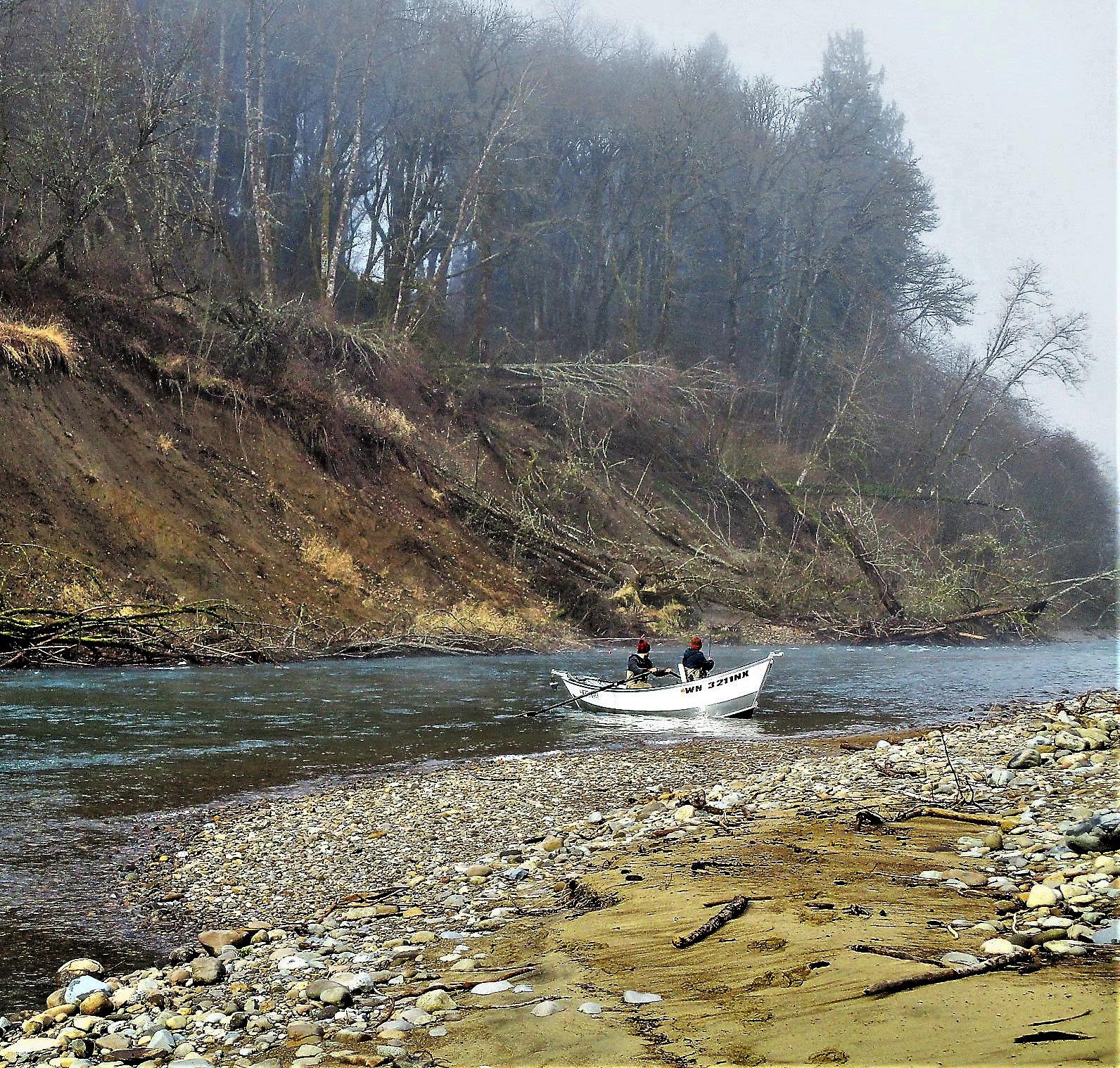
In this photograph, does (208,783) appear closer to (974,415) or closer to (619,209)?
(619,209)

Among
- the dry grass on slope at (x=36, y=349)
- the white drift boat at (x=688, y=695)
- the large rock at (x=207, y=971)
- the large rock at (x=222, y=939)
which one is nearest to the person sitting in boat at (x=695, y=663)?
the white drift boat at (x=688, y=695)

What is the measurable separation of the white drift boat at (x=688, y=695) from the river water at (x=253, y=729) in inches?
9.9

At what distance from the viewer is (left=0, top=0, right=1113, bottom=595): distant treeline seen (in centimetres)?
3803

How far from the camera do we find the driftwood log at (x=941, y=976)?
442 cm

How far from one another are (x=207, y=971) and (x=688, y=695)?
13.3 meters

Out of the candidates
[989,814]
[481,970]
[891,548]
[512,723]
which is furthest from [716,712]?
[891,548]

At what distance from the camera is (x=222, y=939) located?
21.3ft

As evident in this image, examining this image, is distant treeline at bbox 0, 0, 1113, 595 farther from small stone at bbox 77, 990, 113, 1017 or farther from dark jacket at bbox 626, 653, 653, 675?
small stone at bbox 77, 990, 113, 1017

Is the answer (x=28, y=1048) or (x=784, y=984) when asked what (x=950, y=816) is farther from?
(x=28, y=1048)

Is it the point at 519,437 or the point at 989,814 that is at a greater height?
the point at 519,437

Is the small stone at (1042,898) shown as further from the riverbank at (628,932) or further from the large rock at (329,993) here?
the large rock at (329,993)

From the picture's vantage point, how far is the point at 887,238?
54.6m

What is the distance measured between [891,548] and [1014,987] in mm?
36592

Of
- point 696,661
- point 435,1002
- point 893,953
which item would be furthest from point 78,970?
point 696,661
